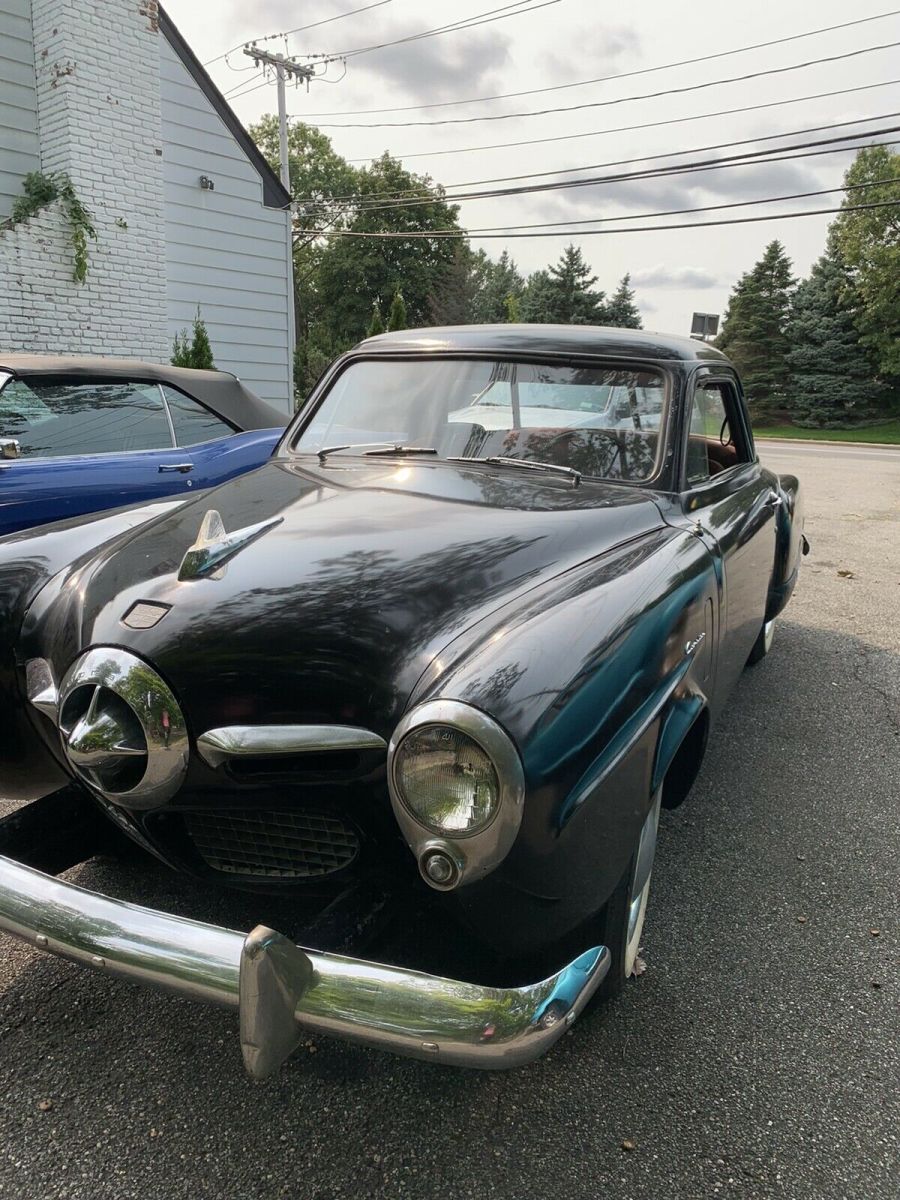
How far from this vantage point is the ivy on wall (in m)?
8.10

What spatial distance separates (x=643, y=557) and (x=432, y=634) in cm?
68

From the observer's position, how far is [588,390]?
9.27 feet

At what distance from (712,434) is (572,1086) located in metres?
2.50

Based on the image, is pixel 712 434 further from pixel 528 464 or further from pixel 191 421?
pixel 191 421

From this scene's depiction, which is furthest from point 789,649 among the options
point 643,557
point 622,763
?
point 622,763

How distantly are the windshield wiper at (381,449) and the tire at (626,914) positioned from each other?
1.42 meters

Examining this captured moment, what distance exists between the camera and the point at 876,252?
1427 inches

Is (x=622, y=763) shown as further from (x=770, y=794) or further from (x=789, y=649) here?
(x=789, y=649)

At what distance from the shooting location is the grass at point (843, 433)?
1185 inches

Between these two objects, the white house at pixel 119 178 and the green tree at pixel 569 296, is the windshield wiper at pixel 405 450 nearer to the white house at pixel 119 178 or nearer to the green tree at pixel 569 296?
the white house at pixel 119 178

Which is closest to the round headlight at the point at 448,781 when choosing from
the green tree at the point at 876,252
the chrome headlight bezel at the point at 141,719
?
the chrome headlight bezel at the point at 141,719

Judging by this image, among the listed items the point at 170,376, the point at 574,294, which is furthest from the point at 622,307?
the point at 170,376

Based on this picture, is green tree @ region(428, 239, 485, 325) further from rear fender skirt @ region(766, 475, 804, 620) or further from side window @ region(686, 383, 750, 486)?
side window @ region(686, 383, 750, 486)

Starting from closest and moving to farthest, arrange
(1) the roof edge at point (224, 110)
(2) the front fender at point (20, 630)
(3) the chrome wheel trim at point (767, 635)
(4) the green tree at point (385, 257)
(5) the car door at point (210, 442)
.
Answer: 1. (2) the front fender at point (20, 630)
2. (3) the chrome wheel trim at point (767, 635)
3. (5) the car door at point (210, 442)
4. (1) the roof edge at point (224, 110)
5. (4) the green tree at point (385, 257)
